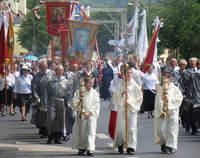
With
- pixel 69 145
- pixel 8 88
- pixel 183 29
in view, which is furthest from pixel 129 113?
pixel 183 29

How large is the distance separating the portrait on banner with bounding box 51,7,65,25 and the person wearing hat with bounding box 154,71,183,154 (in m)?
14.7

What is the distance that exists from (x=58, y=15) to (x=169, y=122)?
51.5 ft

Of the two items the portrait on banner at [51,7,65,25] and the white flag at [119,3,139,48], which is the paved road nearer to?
the portrait on banner at [51,7,65,25]

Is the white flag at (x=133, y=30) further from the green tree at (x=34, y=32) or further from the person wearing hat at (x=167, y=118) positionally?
the green tree at (x=34, y=32)

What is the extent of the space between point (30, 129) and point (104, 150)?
16.2 feet

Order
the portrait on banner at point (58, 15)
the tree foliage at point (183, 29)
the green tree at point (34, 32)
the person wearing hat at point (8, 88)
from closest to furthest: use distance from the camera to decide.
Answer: the person wearing hat at point (8, 88)
the portrait on banner at point (58, 15)
the tree foliage at point (183, 29)
the green tree at point (34, 32)

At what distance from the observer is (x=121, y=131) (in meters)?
12.8

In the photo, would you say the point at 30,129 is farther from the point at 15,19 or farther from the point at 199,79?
the point at 15,19

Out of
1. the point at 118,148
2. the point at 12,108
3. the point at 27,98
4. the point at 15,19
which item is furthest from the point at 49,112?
the point at 15,19

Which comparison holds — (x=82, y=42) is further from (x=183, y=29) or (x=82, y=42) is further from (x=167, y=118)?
(x=183, y=29)

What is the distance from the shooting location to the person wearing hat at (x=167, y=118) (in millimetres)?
12836

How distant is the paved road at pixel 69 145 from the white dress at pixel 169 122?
25 centimetres

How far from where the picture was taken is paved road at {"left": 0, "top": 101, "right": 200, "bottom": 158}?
12680mm

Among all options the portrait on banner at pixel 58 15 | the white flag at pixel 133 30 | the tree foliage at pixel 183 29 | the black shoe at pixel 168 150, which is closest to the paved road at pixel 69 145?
the black shoe at pixel 168 150
